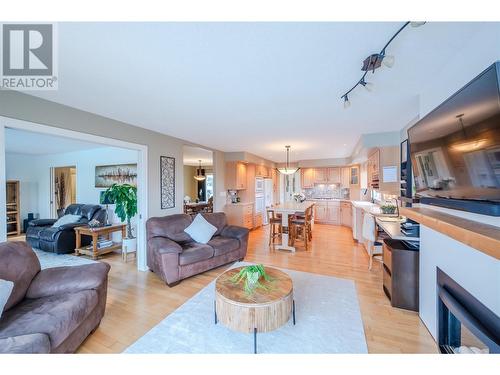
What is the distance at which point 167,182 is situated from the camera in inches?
158

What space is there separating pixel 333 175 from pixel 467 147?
7135 mm

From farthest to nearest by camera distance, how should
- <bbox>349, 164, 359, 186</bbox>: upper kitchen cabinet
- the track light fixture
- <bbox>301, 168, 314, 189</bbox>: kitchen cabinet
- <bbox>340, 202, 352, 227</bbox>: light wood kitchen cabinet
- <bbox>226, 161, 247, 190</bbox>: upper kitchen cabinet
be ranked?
<bbox>301, 168, 314, 189</bbox>: kitchen cabinet < <bbox>349, 164, 359, 186</bbox>: upper kitchen cabinet < <bbox>340, 202, 352, 227</bbox>: light wood kitchen cabinet < <bbox>226, 161, 247, 190</bbox>: upper kitchen cabinet < the track light fixture

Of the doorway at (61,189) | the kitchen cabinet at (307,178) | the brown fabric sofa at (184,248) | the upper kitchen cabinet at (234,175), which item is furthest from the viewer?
the kitchen cabinet at (307,178)

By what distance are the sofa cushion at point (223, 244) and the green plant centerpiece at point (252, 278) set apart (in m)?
1.35

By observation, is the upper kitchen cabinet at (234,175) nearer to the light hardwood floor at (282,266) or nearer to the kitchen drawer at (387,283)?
the light hardwood floor at (282,266)

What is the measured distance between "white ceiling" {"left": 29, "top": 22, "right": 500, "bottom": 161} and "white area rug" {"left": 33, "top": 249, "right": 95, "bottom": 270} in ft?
9.57

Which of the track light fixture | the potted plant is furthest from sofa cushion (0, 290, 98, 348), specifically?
the track light fixture

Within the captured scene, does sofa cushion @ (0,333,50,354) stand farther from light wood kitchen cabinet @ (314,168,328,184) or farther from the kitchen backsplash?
the kitchen backsplash

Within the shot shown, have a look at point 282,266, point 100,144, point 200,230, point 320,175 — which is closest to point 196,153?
point 200,230

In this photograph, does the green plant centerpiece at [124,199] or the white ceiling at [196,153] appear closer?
the green plant centerpiece at [124,199]

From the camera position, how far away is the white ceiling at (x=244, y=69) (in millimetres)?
1296

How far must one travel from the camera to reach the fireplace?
115cm

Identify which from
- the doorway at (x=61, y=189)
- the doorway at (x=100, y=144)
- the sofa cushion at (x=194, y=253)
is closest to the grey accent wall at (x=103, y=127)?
the doorway at (x=100, y=144)

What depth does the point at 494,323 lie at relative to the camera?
1151 mm
